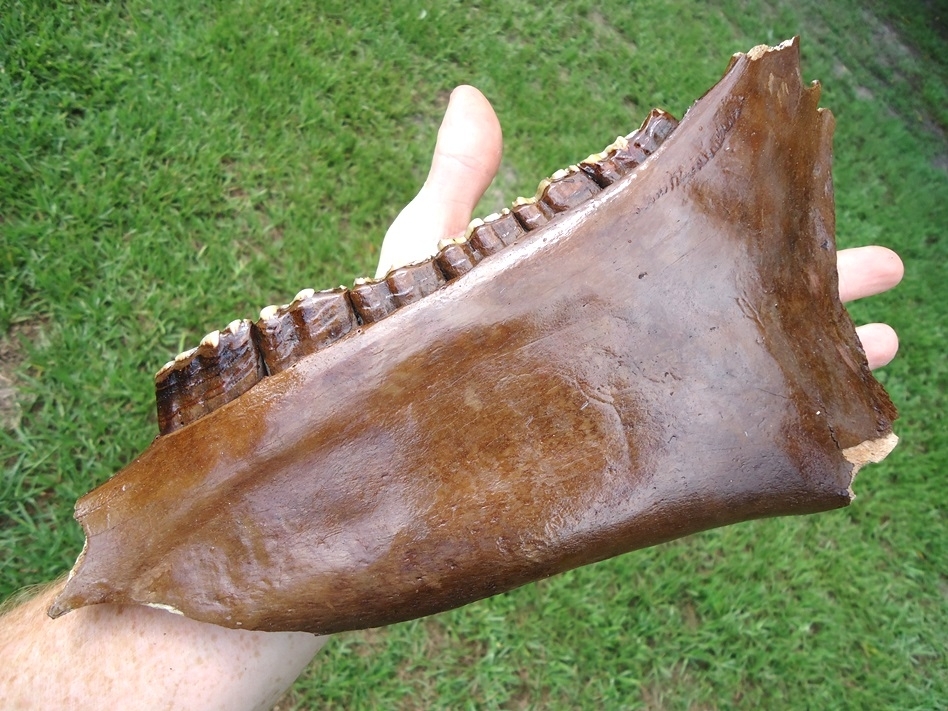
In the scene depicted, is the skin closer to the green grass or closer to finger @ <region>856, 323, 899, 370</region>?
the green grass

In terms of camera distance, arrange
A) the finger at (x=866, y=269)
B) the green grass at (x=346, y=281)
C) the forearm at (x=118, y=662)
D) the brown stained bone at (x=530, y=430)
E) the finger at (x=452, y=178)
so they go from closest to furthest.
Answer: the brown stained bone at (x=530, y=430), the forearm at (x=118, y=662), the finger at (x=452, y=178), the finger at (x=866, y=269), the green grass at (x=346, y=281)

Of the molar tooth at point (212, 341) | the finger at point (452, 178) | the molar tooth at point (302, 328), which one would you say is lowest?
the finger at point (452, 178)

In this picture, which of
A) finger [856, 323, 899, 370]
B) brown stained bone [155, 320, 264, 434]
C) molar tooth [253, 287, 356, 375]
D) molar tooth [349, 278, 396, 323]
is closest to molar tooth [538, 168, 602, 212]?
molar tooth [349, 278, 396, 323]

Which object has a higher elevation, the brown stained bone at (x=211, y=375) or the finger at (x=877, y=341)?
the brown stained bone at (x=211, y=375)

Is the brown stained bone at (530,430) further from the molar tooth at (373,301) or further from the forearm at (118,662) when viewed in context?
the forearm at (118,662)

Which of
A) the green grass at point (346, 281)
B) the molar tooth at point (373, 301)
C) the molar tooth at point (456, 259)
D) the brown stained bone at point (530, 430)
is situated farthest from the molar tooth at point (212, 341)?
the green grass at point (346, 281)

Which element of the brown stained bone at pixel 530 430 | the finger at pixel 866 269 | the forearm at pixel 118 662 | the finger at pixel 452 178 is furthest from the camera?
the finger at pixel 866 269

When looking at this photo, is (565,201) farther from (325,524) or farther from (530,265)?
(325,524)

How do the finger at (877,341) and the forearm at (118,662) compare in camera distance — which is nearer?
the forearm at (118,662)

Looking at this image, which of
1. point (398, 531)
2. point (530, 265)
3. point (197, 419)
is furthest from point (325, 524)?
point (530, 265)
